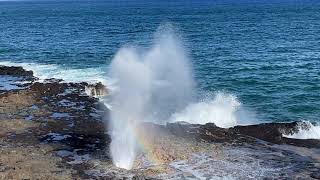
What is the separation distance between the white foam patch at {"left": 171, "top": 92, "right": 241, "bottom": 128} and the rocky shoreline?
401cm

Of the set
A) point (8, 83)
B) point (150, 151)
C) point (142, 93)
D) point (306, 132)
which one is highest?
point (8, 83)

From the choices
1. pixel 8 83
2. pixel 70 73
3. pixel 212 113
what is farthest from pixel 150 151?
pixel 70 73

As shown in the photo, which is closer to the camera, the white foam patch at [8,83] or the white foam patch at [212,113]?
the white foam patch at [212,113]

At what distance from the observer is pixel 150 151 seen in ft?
87.3

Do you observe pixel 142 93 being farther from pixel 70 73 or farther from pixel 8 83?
pixel 70 73

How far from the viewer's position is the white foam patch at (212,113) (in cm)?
3550

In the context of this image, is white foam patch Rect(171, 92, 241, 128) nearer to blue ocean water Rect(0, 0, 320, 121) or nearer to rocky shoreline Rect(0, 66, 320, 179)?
blue ocean water Rect(0, 0, 320, 121)

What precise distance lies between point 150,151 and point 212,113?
10.9m

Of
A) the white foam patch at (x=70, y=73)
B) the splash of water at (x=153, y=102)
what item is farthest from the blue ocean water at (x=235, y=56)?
the splash of water at (x=153, y=102)

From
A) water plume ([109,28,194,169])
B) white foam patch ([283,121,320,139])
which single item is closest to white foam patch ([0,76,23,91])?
water plume ([109,28,194,169])

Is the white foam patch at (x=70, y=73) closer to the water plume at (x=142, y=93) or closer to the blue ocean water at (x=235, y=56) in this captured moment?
the blue ocean water at (x=235, y=56)

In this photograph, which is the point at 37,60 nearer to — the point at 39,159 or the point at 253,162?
the point at 39,159

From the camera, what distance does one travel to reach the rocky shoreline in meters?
23.9

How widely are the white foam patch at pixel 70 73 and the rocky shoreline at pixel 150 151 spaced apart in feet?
40.3
